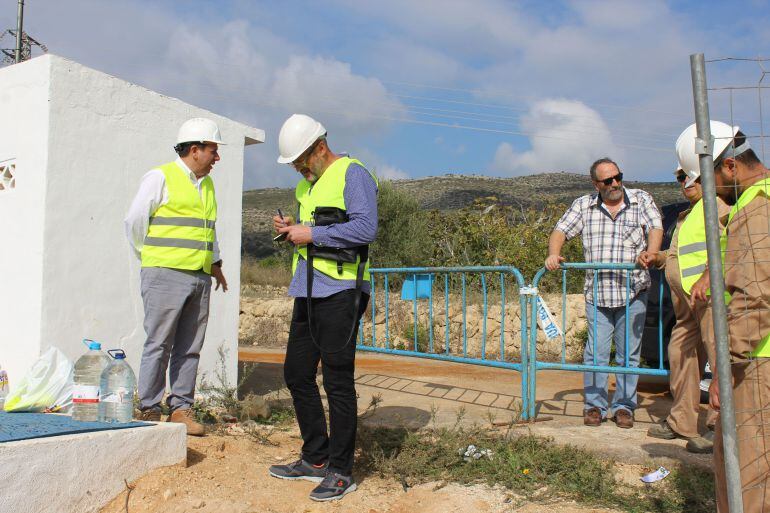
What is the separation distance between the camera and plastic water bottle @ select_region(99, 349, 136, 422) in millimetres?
3930

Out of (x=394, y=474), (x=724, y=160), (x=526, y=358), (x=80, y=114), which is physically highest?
(x=80, y=114)

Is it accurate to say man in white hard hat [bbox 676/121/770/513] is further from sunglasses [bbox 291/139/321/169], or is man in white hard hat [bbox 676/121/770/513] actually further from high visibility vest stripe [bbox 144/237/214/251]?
high visibility vest stripe [bbox 144/237/214/251]

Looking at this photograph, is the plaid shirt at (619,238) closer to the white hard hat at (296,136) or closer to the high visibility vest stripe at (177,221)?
the white hard hat at (296,136)

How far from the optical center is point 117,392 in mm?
3975

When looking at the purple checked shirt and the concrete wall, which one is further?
the concrete wall

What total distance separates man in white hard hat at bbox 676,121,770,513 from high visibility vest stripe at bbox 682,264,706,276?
155cm

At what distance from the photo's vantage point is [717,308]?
255 cm

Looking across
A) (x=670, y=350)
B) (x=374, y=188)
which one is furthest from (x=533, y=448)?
(x=374, y=188)

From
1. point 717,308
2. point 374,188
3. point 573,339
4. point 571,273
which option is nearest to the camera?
point 717,308

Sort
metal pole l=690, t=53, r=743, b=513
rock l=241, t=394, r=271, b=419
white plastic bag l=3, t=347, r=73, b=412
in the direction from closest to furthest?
1. metal pole l=690, t=53, r=743, b=513
2. white plastic bag l=3, t=347, r=73, b=412
3. rock l=241, t=394, r=271, b=419

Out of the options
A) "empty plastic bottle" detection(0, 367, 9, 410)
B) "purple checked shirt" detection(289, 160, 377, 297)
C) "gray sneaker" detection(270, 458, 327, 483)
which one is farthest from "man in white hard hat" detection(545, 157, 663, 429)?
"empty plastic bottle" detection(0, 367, 9, 410)

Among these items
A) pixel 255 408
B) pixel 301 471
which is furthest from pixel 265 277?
pixel 301 471

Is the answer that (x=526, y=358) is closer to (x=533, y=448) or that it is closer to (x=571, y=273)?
(x=533, y=448)

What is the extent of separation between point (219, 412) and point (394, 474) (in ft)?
5.89
